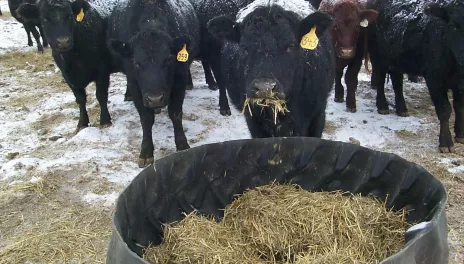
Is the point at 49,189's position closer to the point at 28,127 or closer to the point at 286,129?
the point at 28,127

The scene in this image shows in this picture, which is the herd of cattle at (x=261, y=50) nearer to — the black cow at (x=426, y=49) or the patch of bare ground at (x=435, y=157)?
the black cow at (x=426, y=49)

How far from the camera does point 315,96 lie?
408 centimetres

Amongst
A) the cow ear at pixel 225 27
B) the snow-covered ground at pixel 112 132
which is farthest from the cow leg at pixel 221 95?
the cow ear at pixel 225 27

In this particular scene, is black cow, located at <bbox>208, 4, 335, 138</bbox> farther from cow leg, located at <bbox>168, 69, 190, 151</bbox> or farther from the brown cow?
the brown cow

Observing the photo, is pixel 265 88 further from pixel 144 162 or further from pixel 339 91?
pixel 339 91

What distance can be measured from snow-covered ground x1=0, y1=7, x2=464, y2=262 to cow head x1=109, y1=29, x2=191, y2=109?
989 millimetres

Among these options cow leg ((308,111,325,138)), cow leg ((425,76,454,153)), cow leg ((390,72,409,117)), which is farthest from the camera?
cow leg ((390,72,409,117))

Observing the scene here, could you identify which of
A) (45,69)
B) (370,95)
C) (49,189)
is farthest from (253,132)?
(45,69)

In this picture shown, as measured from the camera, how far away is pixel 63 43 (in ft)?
17.5

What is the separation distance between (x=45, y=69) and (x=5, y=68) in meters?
0.90

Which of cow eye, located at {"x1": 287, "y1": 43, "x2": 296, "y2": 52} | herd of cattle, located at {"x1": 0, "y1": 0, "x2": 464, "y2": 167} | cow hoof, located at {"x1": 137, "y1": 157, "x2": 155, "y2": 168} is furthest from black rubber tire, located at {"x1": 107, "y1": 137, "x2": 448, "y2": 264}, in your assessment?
cow hoof, located at {"x1": 137, "y1": 157, "x2": 155, "y2": 168}

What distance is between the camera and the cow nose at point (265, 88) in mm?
3240

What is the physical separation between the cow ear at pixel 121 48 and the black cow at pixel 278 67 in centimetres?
107

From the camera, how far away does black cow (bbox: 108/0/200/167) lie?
4.68m
